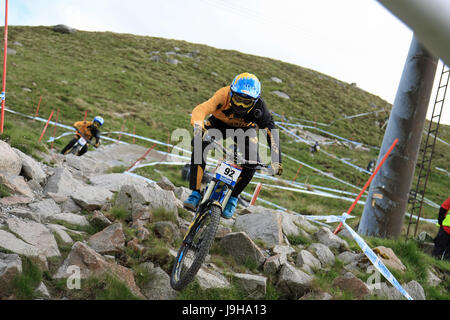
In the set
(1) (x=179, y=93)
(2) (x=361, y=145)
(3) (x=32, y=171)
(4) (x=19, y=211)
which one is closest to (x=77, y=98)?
(1) (x=179, y=93)

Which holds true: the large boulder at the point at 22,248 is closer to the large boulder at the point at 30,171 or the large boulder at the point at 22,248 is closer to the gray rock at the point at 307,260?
the large boulder at the point at 30,171

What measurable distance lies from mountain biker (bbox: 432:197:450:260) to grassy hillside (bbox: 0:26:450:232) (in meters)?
4.99

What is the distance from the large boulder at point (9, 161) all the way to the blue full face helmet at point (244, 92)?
407 centimetres

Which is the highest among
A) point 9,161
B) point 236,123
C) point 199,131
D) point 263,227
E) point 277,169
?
point 236,123

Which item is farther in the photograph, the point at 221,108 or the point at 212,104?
the point at 221,108

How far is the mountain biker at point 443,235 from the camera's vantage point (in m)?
7.39

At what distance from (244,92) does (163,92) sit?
3101 centimetres

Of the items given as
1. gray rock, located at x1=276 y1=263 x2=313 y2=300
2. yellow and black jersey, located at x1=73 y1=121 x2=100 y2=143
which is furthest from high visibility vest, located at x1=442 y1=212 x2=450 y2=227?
yellow and black jersey, located at x1=73 y1=121 x2=100 y2=143

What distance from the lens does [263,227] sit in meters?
6.52

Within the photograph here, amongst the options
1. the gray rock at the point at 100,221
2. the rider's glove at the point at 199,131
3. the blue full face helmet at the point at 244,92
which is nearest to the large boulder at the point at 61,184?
the gray rock at the point at 100,221

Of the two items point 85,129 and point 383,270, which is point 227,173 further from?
point 85,129

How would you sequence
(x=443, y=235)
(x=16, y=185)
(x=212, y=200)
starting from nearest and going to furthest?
(x=212, y=200), (x=16, y=185), (x=443, y=235)

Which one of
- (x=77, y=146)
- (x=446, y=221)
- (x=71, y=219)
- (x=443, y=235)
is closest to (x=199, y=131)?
(x=71, y=219)

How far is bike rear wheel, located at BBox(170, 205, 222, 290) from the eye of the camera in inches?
152
